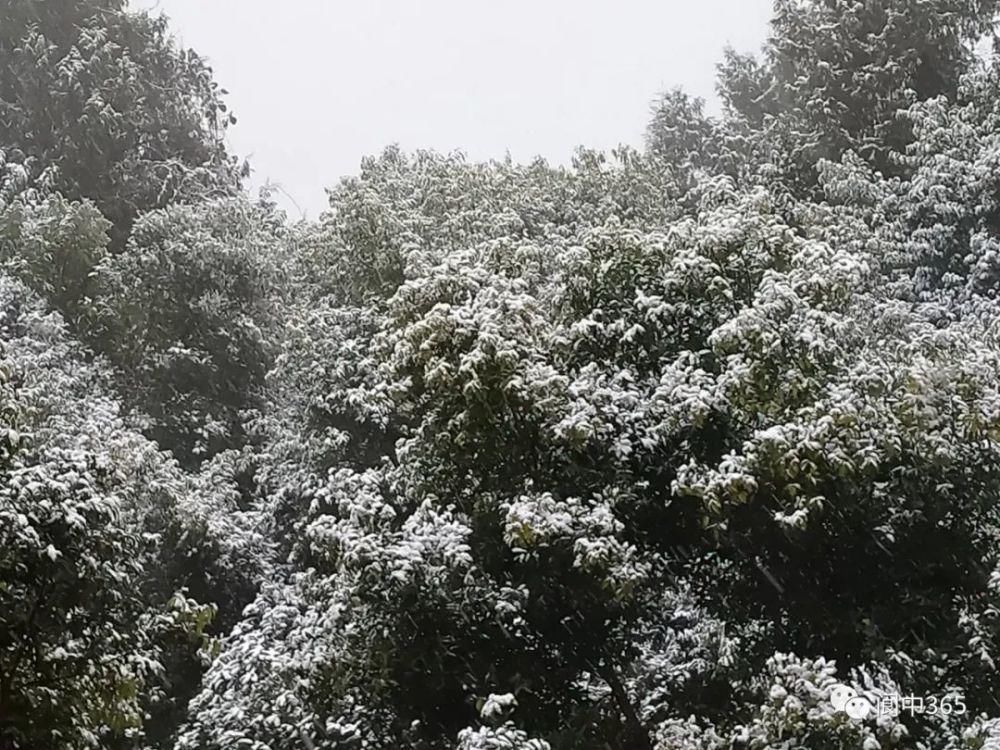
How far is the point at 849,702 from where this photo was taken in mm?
6008

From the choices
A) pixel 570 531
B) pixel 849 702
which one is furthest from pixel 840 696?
pixel 570 531

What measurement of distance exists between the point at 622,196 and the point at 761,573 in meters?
7.96

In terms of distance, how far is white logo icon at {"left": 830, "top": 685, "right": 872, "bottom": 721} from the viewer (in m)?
5.94

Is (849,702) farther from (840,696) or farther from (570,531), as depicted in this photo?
(570,531)

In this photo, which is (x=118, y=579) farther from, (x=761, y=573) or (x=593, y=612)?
(x=761, y=573)

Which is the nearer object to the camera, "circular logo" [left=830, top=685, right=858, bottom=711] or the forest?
"circular logo" [left=830, top=685, right=858, bottom=711]

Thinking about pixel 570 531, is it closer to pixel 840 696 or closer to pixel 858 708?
pixel 840 696

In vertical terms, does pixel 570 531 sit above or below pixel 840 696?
above

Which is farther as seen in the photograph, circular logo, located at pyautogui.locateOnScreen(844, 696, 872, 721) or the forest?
the forest

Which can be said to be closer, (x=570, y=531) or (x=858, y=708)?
(x=858, y=708)

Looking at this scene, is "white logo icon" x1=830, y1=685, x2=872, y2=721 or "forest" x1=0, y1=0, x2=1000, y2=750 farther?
"forest" x1=0, y1=0, x2=1000, y2=750

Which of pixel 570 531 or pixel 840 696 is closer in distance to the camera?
pixel 840 696

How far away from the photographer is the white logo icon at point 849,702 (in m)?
5.94

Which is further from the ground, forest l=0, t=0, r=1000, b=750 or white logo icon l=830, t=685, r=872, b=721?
forest l=0, t=0, r=1000, b=750
